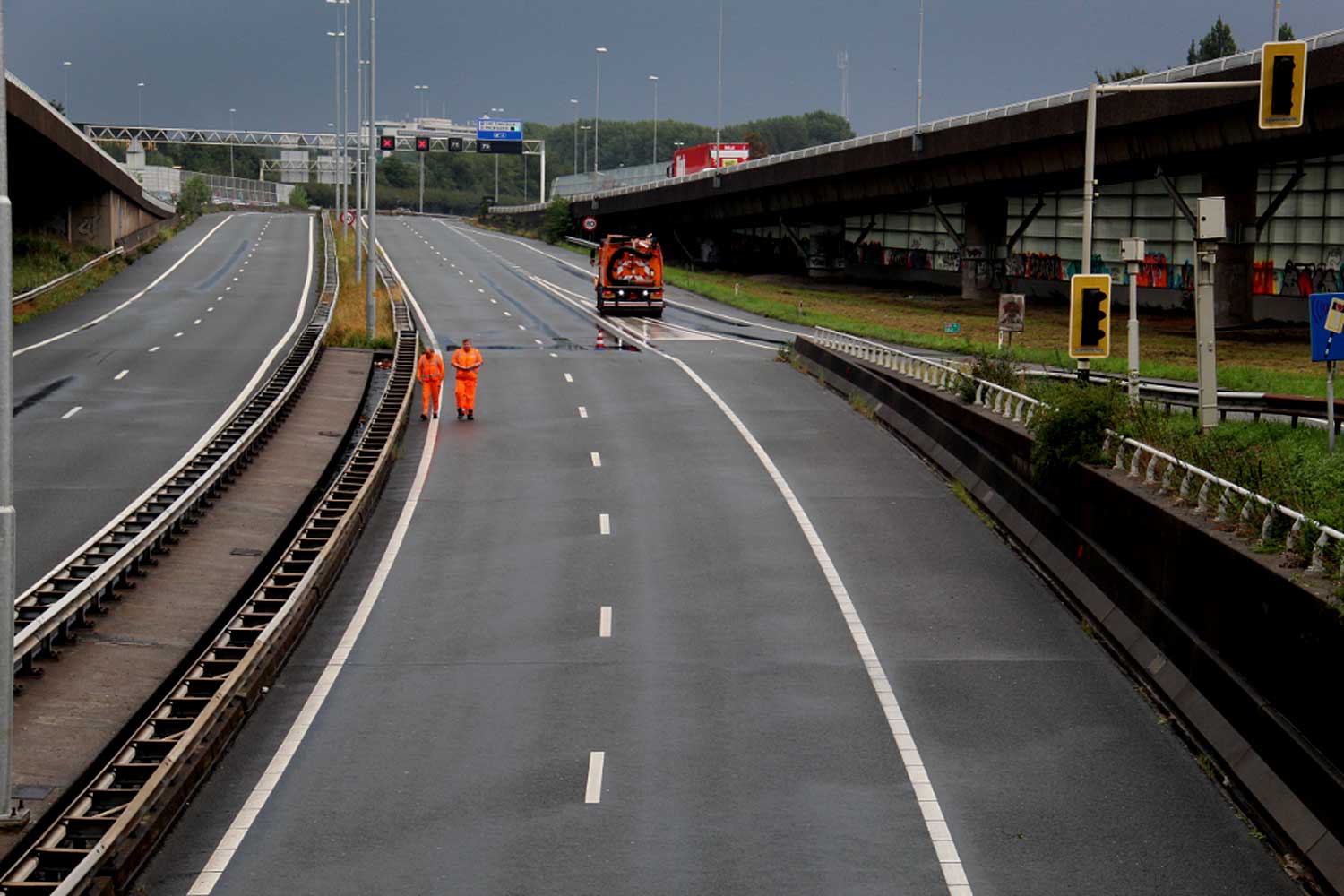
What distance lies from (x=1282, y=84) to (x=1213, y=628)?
329 inches

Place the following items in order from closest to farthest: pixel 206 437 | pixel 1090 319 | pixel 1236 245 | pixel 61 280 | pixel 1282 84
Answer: pixel 1282 84
pixel 1090 319
pixel 206 437
pixel 1236 245
pixel 61 280

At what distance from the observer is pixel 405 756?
16.1m

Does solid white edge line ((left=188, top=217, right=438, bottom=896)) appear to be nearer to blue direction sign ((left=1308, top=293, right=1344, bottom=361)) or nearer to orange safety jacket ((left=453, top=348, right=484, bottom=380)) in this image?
orange safety jacket ((left=453, top=348, right=484, bottom=380))

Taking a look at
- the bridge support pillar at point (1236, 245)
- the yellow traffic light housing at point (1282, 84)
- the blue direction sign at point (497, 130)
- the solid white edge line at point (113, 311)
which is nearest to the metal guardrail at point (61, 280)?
the solid white edge line at point (113, 311)

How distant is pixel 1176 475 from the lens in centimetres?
1995

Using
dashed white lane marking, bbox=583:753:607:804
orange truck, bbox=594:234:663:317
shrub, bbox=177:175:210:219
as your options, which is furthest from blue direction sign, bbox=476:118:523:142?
dashed white lane marking, bbox=583:753:607:804

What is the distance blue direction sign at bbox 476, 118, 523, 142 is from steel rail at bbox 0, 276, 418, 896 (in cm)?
15508

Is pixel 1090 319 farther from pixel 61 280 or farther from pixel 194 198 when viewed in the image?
pixel 194 198

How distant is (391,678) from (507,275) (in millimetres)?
70817

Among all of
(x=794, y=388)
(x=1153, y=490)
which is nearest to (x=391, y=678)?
(x=1153, y=490)

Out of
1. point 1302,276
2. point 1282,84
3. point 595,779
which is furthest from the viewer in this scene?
point 1302,276

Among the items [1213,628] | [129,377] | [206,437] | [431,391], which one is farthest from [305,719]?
[129,377]

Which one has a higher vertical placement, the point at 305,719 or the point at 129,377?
the point at 129,377

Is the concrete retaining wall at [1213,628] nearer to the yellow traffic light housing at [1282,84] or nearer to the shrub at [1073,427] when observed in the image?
the shrub at [1073,427]
